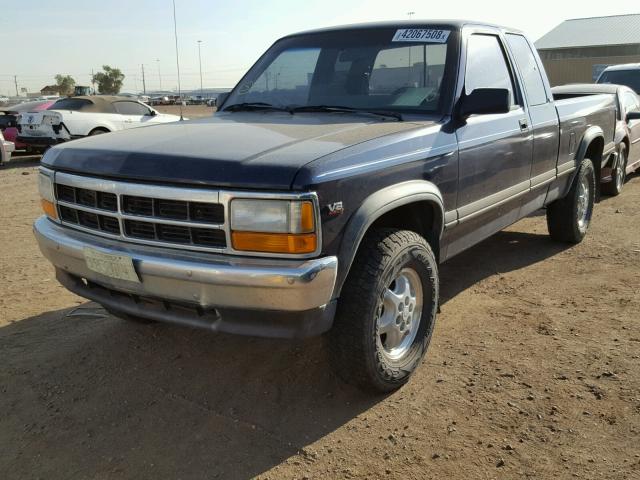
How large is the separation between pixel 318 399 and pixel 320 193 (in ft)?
3.88

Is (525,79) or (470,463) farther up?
(525,79)

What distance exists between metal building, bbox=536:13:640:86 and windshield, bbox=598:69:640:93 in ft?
102

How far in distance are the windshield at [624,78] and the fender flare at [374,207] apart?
982 cm

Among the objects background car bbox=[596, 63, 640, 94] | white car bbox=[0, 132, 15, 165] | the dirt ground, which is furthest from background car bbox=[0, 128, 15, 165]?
background car bbox=[596, 63, 640, 94]

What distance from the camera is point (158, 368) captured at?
3.38m

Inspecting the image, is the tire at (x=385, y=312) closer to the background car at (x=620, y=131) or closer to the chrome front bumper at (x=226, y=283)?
the chrome front bumper at (x=226, y=283)

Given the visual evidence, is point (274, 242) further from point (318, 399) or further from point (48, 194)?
point (48, 194)

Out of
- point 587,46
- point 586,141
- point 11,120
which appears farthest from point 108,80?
point 586,141

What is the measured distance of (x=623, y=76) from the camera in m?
11.3

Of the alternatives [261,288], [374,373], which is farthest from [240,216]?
[374,373]

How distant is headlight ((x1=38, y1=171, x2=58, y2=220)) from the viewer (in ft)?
10.2

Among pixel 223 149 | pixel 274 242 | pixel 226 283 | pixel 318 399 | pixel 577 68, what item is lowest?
pixel 318 399

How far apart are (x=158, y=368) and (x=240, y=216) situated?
4.67 ft

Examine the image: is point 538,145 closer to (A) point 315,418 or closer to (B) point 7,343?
(A) point 315,418
